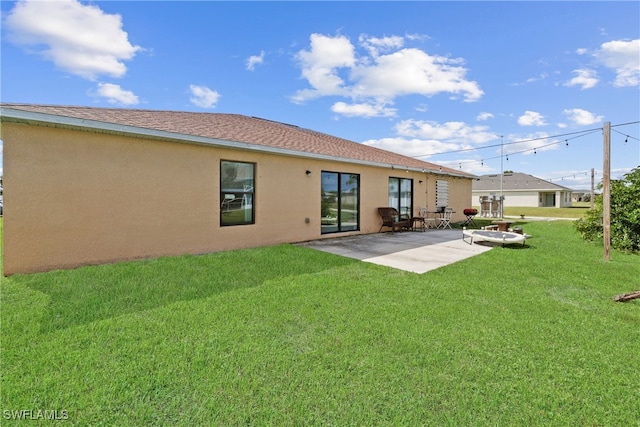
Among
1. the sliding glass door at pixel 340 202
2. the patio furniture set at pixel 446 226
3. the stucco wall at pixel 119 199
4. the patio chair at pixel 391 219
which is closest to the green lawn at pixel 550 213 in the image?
the patio furniture set at pixel 446 226

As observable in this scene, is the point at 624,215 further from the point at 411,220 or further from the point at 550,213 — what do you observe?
the point at 550,213

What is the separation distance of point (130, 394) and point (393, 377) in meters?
2.01

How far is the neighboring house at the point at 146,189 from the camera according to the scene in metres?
5.12

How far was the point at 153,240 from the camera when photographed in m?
6.51

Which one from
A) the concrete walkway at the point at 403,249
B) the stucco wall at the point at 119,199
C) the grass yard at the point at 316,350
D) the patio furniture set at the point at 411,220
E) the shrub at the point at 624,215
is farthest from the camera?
the patio furniture set at the point at 411,220

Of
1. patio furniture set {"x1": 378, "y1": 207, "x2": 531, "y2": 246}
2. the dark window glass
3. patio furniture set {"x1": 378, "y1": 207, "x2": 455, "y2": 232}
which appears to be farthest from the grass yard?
patio furniture set {"x1": 378, "y1": 207, "x2": 455, "y2": 232}

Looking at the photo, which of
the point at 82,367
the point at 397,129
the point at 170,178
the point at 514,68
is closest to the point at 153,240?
the point at 170,178

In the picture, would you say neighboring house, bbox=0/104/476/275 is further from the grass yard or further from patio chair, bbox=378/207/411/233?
patio chair, bbox=378/207/411/233

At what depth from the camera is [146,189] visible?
6.37 m

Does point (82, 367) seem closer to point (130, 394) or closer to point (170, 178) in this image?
point (130, 394)

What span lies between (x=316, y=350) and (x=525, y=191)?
4326cm

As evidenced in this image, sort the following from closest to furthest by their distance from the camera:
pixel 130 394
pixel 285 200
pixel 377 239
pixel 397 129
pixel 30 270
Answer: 1. pixel 130 394
2. pixel 30 270
3. pixel 285 200
4. pixel 377 239
5. pixel 397 129

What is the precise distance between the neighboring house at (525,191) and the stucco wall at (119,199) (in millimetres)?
36053

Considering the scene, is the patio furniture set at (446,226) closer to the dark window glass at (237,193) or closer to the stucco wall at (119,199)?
the stucco wall at (119,199)
